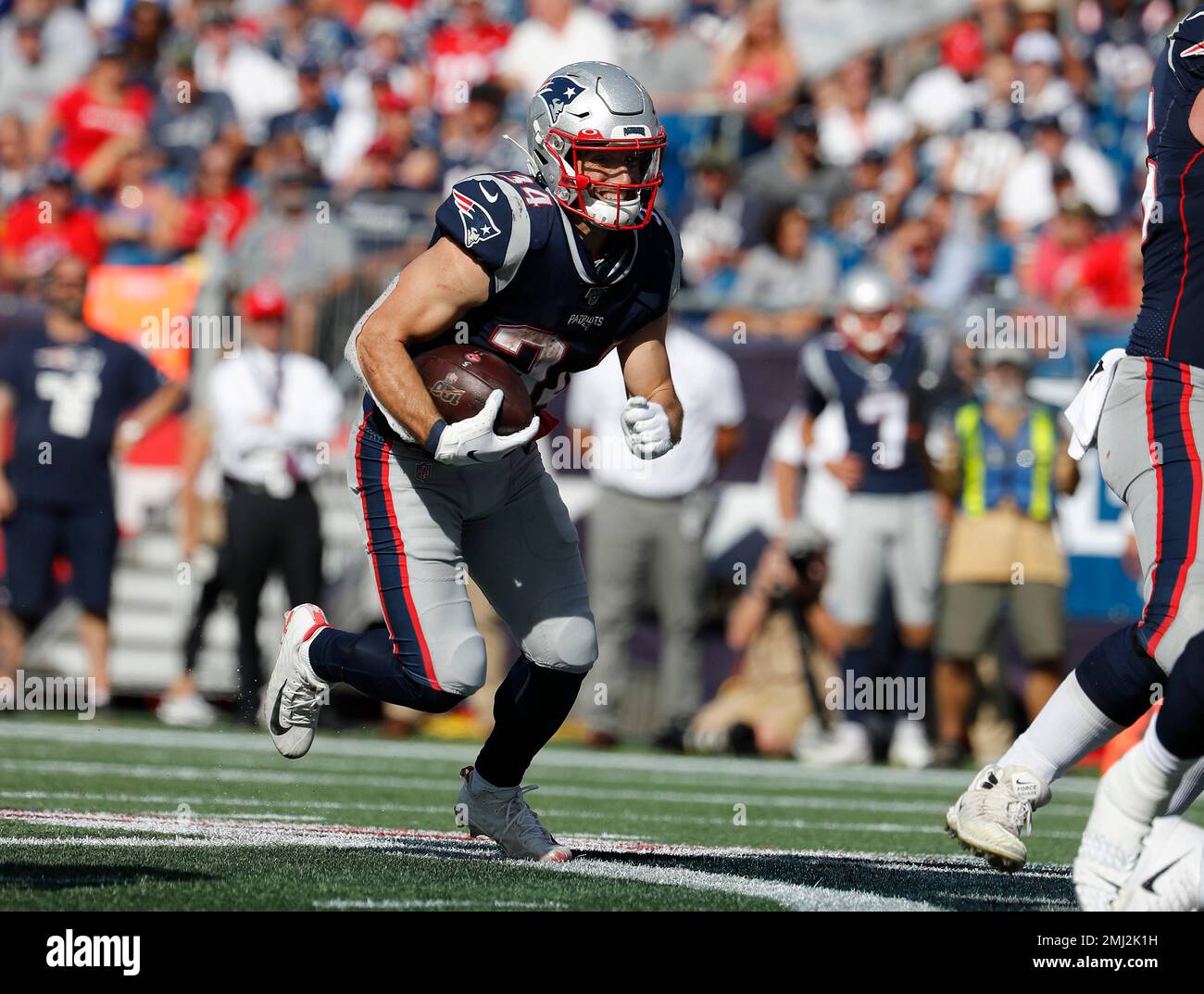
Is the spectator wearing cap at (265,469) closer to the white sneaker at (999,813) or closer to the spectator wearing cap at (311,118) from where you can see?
the spectator wearing cap at (311,118)

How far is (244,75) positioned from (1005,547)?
7.89m

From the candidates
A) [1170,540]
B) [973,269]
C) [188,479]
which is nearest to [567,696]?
[1170,540]

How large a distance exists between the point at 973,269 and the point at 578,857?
6742 millimetres

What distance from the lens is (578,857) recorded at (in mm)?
4809

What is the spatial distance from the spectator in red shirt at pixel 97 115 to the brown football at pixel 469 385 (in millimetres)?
9514

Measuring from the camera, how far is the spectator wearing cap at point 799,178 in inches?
452

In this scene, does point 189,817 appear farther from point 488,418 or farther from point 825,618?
point 825,618

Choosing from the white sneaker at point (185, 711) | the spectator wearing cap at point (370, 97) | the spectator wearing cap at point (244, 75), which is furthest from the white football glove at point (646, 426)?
the spectator wearing cap at point (244, 75)

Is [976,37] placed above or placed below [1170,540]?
above

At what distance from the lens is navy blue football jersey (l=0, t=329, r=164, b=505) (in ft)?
31.4

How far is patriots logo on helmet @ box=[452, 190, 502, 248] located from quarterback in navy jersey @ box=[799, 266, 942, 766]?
487 cm

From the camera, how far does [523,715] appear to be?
4820mm

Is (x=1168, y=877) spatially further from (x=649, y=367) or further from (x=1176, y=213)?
(x=649, y=367)

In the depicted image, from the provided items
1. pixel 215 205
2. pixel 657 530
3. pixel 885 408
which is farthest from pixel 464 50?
pixel 885 408
